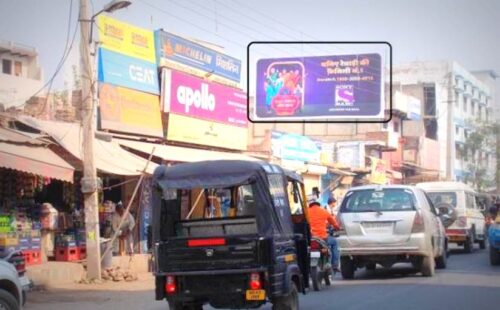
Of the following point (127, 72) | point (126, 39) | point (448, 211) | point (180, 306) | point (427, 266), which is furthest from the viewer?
point (448, 211)

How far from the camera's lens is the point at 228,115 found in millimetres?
23969

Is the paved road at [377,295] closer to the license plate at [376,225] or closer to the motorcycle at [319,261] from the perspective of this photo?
the motorcycle at [319,261]

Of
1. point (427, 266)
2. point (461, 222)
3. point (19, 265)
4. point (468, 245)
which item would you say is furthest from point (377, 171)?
point (19, 265)

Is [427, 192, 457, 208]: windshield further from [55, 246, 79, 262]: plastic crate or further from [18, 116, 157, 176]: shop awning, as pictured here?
[55, 246, 79, 262]: plastic crate

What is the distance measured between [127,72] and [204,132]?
13.7ft

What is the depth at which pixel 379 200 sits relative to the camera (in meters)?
14.4

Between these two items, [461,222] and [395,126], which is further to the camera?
[395,126]

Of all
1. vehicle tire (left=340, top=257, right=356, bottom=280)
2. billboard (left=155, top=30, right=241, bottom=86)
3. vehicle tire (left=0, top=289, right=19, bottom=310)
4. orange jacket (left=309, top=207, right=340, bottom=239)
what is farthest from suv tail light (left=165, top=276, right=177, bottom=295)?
billboard (left=155, top=30, right=241, bottom=86)

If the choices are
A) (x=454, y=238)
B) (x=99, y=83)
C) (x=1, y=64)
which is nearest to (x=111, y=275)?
(x=99, y=83)

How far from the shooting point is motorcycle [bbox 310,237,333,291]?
40.8ft

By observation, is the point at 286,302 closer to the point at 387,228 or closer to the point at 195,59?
the point at 387,228

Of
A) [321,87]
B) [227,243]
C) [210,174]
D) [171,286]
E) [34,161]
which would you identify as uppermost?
[321,87]

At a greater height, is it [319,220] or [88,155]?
[88,155]

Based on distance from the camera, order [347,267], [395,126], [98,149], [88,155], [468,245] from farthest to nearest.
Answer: [395,126]
[468,245]
[98,149]
[347,267]
[88,155]
